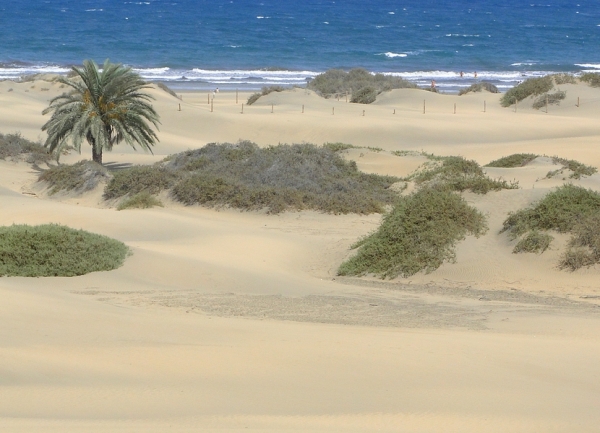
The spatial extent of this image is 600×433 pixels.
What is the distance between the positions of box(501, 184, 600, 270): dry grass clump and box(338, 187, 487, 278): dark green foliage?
0.76 m

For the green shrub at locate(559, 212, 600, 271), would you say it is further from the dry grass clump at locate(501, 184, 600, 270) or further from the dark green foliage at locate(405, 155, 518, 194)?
the dark green foliage at locate(405, 155, 518, 194)

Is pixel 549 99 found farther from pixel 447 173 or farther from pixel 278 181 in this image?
pixel 278 181

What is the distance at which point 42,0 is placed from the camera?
390 ft

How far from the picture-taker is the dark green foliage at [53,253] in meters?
12.7

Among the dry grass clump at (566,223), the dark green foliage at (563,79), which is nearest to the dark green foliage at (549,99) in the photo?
the dark green foliage at (563,79)

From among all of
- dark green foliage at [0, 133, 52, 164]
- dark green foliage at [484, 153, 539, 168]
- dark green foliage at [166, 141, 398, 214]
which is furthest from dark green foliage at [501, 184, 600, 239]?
dark green foliage at [0, 133, 52, 164]

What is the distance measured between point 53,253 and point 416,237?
19.5ft

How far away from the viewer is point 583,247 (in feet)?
45.1

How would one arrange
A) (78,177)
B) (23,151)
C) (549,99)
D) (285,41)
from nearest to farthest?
1. (78,177)
2. (23,151)
3. (549,99)
4. (285,41)

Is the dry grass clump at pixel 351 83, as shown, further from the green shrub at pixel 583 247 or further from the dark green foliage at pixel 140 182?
the green shrub at pixel 583 247

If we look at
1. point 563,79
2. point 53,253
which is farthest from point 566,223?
point 563,79

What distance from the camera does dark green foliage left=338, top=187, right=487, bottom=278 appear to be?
14336 millimetres

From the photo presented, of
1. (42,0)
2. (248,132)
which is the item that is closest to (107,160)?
(248,132)

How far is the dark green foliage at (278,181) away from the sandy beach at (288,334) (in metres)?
0.49
